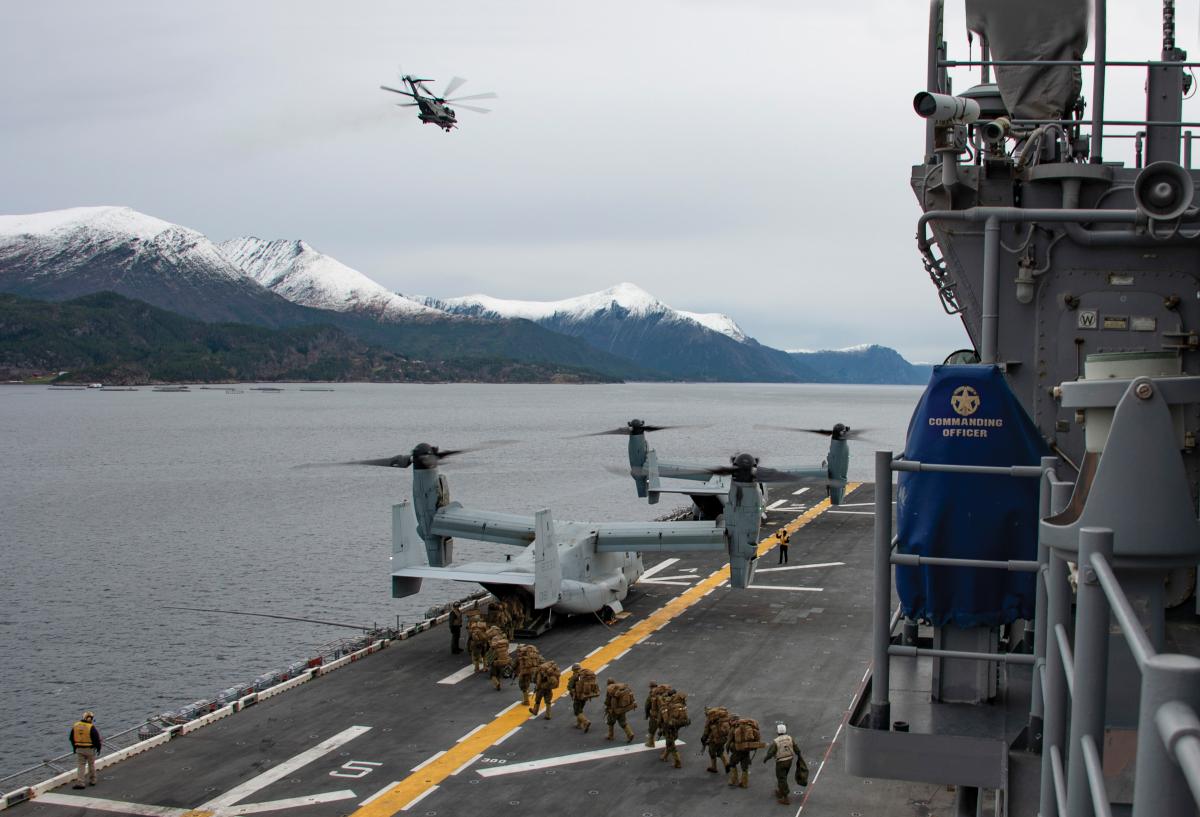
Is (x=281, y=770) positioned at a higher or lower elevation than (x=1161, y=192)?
lower

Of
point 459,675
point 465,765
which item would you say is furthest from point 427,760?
point 459,675

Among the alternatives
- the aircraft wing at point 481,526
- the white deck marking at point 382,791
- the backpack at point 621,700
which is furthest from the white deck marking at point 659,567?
the white deck marking at point 382,791

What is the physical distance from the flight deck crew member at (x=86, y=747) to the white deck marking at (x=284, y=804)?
3416mm

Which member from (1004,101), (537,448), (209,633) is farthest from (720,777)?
(537,448)

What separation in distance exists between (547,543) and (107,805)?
541 inches

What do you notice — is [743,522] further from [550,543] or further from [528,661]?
[528,661]

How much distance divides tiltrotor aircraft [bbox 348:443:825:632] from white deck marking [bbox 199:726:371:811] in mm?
6912

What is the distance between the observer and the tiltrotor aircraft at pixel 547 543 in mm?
31406

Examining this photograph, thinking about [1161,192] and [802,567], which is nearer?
[1161,192]

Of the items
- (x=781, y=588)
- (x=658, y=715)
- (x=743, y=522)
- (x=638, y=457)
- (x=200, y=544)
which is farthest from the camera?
(x=200, y=544)

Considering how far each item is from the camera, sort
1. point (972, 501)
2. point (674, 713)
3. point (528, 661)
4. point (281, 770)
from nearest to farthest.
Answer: point (972, 501)
point (674, 713)
point (281, 770)
point (528, 661)

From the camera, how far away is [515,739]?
934 inches

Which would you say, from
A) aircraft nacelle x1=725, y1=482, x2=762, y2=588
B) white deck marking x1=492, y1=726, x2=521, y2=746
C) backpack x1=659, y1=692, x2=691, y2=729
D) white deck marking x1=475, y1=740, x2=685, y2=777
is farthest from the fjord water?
backpack x1=659, y1=692, x2=691, y2=729

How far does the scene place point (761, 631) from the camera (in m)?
33.3
